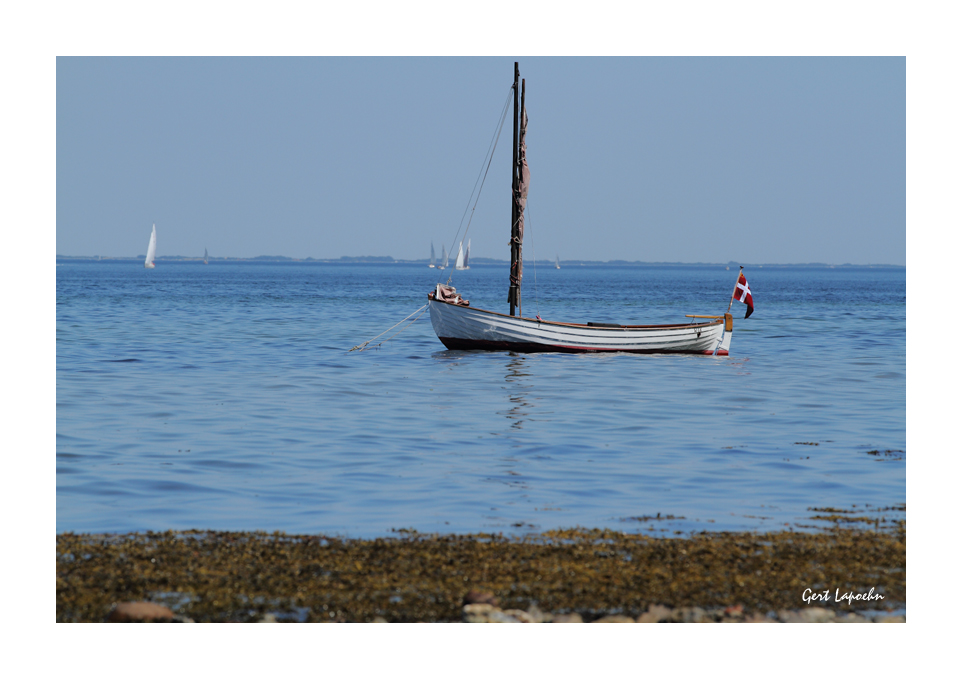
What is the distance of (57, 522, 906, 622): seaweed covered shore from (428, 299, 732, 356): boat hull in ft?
88.2

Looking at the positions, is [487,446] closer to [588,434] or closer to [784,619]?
[588,434]

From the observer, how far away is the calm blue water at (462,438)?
13.3 meters

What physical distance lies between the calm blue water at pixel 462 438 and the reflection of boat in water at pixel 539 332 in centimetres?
93

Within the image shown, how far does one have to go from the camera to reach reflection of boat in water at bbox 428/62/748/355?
3859 centimetres

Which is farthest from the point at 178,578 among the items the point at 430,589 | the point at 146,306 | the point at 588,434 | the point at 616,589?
the point at 146,306

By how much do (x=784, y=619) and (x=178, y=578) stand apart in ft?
19.5

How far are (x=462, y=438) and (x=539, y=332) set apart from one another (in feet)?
64.2

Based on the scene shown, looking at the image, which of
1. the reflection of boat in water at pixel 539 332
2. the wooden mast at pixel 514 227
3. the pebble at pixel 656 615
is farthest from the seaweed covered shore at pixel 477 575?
the wooden mast at pixel 514 227

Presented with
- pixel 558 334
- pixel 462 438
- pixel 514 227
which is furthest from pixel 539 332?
pixel 462 438

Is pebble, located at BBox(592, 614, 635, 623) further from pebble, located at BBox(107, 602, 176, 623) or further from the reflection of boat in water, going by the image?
the reflection of boat in water

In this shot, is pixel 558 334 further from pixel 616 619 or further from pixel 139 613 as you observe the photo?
pixel 139 613

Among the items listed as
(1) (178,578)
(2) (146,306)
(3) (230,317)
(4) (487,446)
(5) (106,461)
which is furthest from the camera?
(2) (146,306)

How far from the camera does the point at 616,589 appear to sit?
9578 mm

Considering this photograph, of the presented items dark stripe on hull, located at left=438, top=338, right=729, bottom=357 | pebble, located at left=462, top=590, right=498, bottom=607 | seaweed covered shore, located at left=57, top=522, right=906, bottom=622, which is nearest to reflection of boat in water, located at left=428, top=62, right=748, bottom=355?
dark stripe on hull, located at left=438, top=338, right=729, bottom=357
